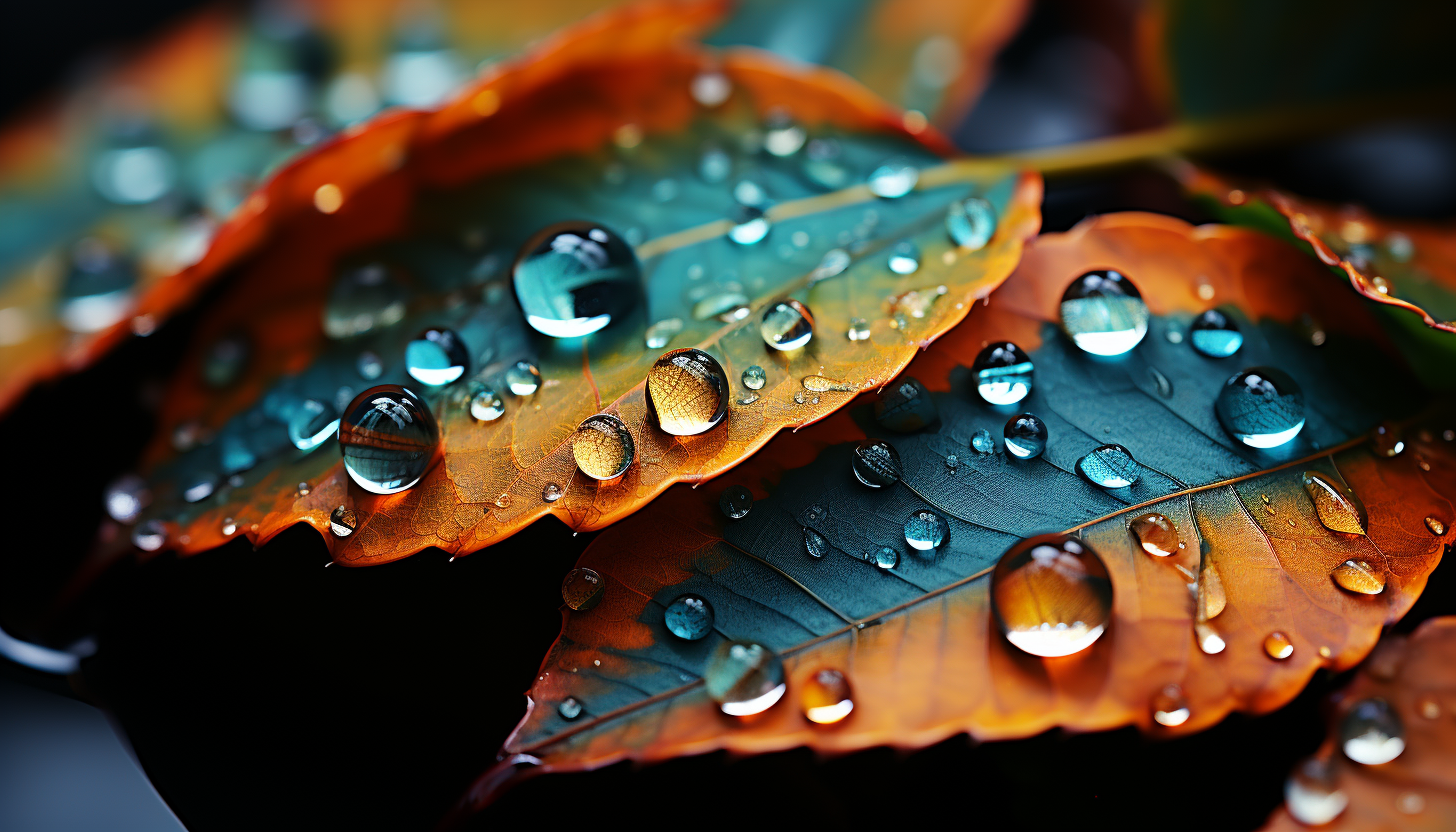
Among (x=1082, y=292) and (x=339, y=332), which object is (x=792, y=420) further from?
(x=339, y=332)

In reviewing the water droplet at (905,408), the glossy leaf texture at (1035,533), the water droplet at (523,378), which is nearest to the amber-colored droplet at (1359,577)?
the glossy leaf texture at (1035,533)

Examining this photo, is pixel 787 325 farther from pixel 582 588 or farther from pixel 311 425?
pixel 311 425

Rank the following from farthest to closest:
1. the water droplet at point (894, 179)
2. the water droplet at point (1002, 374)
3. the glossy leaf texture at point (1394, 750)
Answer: the water droplet at point (894, 179)
the water droplet at point (1002, 374)
the glossy leaf texture at point (1394, 750)

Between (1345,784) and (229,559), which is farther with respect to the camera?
(229,559)

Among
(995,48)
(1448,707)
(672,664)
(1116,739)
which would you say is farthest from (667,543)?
(995,48)

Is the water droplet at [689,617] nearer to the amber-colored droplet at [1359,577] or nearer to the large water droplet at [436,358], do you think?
the large water droplet at [436,358]

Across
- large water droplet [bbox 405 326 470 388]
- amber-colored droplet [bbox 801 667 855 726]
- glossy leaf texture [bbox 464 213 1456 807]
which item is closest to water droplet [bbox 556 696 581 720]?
glossy leaf texture [bbox 464 213 1456 807]

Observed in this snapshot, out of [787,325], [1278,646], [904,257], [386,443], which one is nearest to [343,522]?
[386,443]
